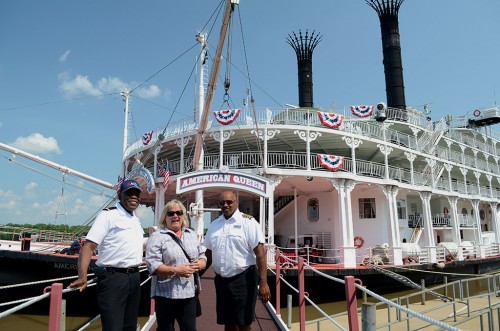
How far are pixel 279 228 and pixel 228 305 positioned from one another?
641 inches

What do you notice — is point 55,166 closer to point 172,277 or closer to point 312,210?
point 312,210

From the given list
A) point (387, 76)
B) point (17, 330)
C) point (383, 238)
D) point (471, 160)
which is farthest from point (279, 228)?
point (471, 160)

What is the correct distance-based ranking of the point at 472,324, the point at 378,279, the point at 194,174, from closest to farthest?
the point at 472,324
the point at 194,174
the point at 378,279

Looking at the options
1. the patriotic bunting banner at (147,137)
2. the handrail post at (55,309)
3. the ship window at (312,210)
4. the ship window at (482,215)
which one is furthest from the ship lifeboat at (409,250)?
the ship window at (482,215)

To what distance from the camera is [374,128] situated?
61.0ft

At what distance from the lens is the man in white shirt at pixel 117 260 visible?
2.85 meters

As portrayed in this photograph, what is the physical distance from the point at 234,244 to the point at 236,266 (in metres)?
0.20

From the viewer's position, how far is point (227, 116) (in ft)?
50.0

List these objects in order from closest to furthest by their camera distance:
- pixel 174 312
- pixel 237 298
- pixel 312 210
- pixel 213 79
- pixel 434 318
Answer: pixel 174 312 → pixel 237 298 → pixel 434 318 → pixel 213 79 → pixel 312 210

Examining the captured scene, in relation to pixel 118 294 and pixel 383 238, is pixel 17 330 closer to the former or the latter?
pixel 118 294

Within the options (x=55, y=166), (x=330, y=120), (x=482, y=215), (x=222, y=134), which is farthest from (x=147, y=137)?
(x=482, y=215)

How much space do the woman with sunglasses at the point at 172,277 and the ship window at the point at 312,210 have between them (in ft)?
50.2

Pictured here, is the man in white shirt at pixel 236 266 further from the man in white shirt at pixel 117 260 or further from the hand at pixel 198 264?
the man in white shirt at pixel 117 260

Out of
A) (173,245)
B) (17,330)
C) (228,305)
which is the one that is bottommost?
(17,330)
